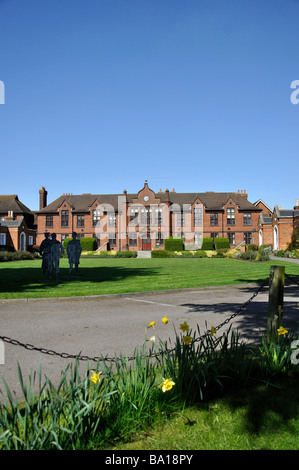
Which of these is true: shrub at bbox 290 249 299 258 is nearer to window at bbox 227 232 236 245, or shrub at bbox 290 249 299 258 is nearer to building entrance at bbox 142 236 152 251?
window at bbox 227 232 236 245

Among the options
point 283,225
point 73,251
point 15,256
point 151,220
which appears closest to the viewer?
point 73,251

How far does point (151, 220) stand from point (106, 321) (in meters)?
53.2

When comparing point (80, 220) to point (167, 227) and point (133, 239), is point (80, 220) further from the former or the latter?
point (167, 227)

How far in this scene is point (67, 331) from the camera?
6.98 m

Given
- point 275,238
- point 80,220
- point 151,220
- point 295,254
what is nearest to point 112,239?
point 80,220

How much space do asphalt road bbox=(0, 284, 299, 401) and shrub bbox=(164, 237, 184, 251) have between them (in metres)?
42.3

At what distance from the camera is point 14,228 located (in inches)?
2083

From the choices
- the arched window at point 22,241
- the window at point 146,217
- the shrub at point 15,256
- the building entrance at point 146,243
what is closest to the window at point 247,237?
the building entrance at point 146,243

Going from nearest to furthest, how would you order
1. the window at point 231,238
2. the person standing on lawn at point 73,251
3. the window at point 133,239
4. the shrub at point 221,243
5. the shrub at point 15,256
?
the person standing on lawn at point 73,251, the shrub at point 15,256, the shrub at point 221,243, the window at point 133,239, the window at point 231,238

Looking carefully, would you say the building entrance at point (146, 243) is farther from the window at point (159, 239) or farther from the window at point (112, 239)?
the window at point (112, 239)

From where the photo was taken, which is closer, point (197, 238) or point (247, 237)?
point (197, 238)

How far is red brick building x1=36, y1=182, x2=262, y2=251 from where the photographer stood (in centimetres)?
6106

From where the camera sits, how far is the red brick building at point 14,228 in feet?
172
